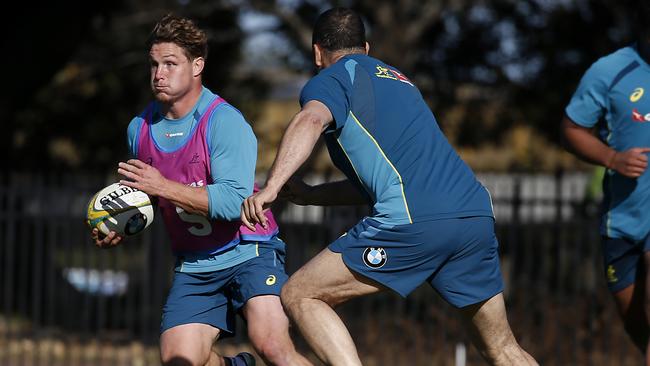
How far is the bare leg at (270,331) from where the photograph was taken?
19.0 feet

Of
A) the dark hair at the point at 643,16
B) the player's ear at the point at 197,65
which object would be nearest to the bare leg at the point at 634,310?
the dark hair at the point at 643,16

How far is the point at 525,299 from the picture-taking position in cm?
1129

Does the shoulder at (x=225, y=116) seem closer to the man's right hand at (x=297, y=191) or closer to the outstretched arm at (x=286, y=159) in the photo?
the man's right hand at (x=297, y=191)

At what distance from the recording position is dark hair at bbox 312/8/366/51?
5473 mm

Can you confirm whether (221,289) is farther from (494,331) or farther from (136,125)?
(494,331)

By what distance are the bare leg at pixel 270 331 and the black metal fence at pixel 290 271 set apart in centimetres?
476

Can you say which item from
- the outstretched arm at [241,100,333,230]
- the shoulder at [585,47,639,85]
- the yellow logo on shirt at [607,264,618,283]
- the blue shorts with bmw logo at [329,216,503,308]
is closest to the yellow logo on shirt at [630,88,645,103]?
the shoulder at [585,47,639,85]

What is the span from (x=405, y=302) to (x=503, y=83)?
9.41 meters

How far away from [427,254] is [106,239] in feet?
5.57

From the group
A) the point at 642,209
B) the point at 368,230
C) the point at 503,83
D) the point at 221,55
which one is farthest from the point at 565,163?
the point at 368,230

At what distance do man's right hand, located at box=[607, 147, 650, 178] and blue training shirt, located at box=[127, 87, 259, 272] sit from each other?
210 cm

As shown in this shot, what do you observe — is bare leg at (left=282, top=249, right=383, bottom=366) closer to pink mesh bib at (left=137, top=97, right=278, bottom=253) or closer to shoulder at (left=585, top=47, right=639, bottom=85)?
pink mesh bib at (left=137, top=97, right=278, bottom=253)

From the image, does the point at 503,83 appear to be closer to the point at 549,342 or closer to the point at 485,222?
the point at 549,342

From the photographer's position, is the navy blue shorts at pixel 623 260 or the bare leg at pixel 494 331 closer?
the bare leg at pixel 494 331
